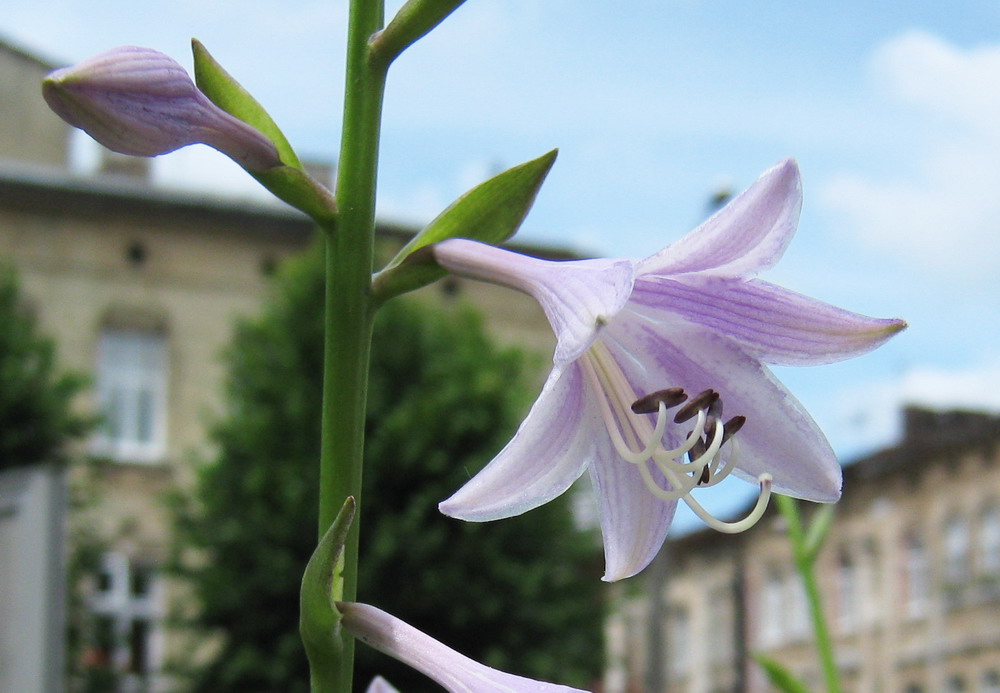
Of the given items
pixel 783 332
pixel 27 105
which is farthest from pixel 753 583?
pixel 783 332

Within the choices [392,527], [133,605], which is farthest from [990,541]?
[392,527]

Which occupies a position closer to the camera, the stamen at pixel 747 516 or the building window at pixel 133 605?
the stamen at pixel 747 516

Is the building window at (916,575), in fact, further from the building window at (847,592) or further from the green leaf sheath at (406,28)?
the green leaf sheath at (406,28)

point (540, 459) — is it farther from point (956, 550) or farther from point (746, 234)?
point (956, 550)

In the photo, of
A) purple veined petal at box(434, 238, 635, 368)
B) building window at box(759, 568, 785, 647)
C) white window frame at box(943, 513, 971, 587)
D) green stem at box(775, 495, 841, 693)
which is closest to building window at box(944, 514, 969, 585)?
white window frame at box(943, 513, 971, 587)

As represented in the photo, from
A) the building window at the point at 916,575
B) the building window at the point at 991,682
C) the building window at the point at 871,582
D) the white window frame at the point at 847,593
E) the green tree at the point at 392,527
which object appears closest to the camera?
the green tree at the point at 392,527

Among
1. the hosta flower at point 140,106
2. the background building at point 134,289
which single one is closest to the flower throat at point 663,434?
the hosta flower at point 140,106

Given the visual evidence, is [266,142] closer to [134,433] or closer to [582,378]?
[582,378]

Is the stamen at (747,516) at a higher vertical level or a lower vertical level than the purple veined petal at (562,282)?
lower
